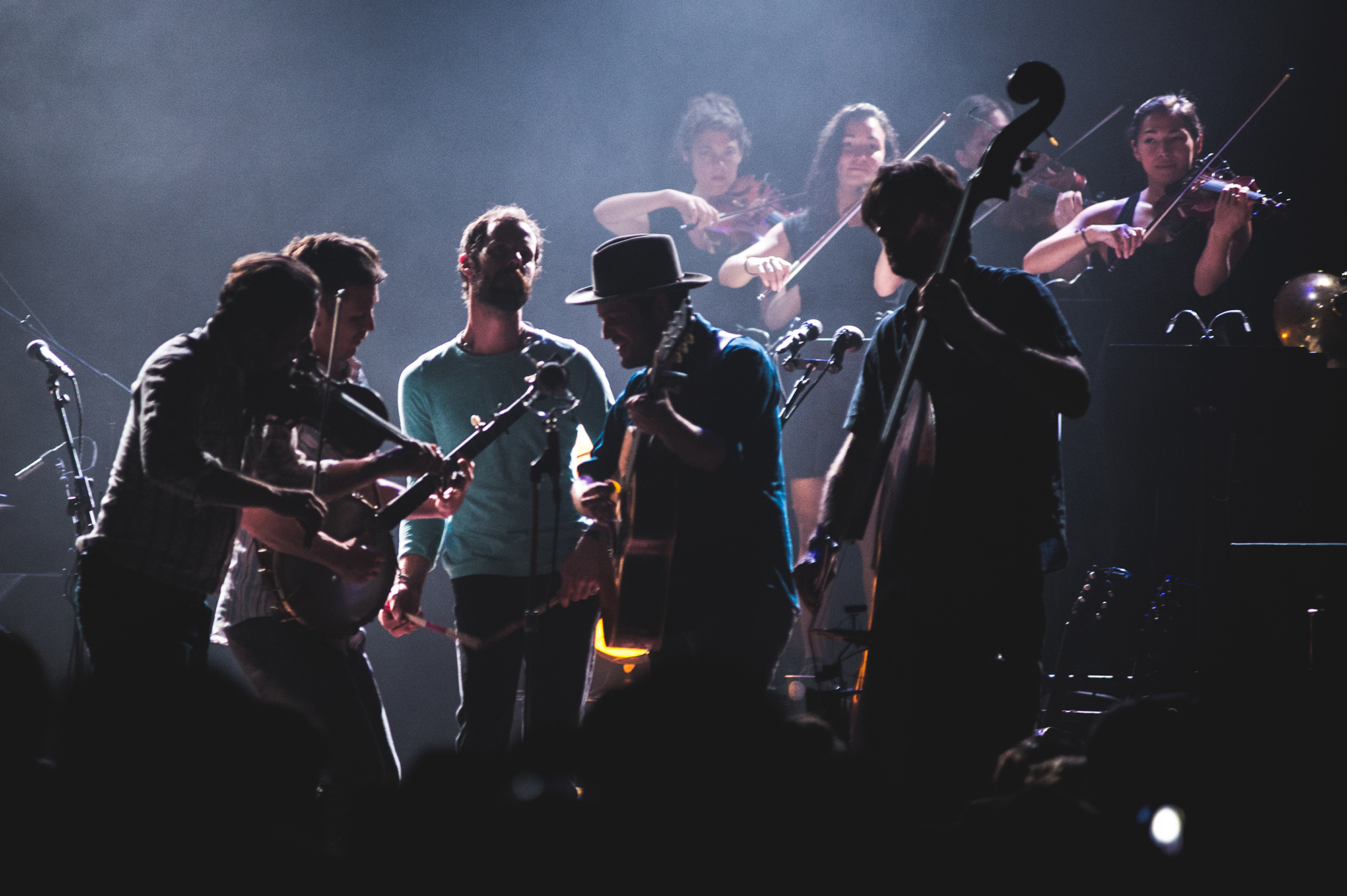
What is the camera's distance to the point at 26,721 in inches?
57.2

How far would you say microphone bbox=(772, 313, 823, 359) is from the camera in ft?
13.8

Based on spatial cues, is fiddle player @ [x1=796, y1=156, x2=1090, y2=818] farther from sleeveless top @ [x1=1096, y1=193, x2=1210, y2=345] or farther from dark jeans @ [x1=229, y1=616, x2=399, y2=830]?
sleeveless top @ [x1=1096, y1=193, x2=1210, y2=345]

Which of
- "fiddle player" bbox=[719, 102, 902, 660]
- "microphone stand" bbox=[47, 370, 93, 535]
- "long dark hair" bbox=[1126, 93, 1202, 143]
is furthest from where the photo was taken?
"fiddle player" bbox=[719, 102, 902, 660]

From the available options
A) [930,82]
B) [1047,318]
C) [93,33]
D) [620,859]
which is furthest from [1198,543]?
[93,33]

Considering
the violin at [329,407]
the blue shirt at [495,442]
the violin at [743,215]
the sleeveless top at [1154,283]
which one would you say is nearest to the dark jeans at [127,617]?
the violin at [329,407]

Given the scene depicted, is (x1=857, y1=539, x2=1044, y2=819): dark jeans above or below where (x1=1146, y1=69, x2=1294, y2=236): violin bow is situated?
below

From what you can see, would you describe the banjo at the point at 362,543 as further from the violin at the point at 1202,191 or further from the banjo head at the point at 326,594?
the violin at the point at 1202,191

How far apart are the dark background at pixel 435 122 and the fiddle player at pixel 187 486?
519 cm

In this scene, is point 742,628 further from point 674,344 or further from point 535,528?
point 674,344

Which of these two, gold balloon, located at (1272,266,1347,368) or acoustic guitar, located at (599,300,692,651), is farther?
gold balloon, located at (1272,266,1347,368)

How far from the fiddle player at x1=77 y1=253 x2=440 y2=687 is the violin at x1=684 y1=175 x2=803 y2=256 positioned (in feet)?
19.0

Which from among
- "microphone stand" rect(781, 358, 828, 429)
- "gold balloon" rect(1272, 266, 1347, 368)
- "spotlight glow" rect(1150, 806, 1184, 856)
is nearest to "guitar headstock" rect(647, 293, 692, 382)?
"microphone stand" rect(781, 358, 828, 429)

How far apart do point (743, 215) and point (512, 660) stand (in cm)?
559

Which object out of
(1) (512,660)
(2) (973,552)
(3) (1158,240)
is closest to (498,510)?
(1) (512,660)
